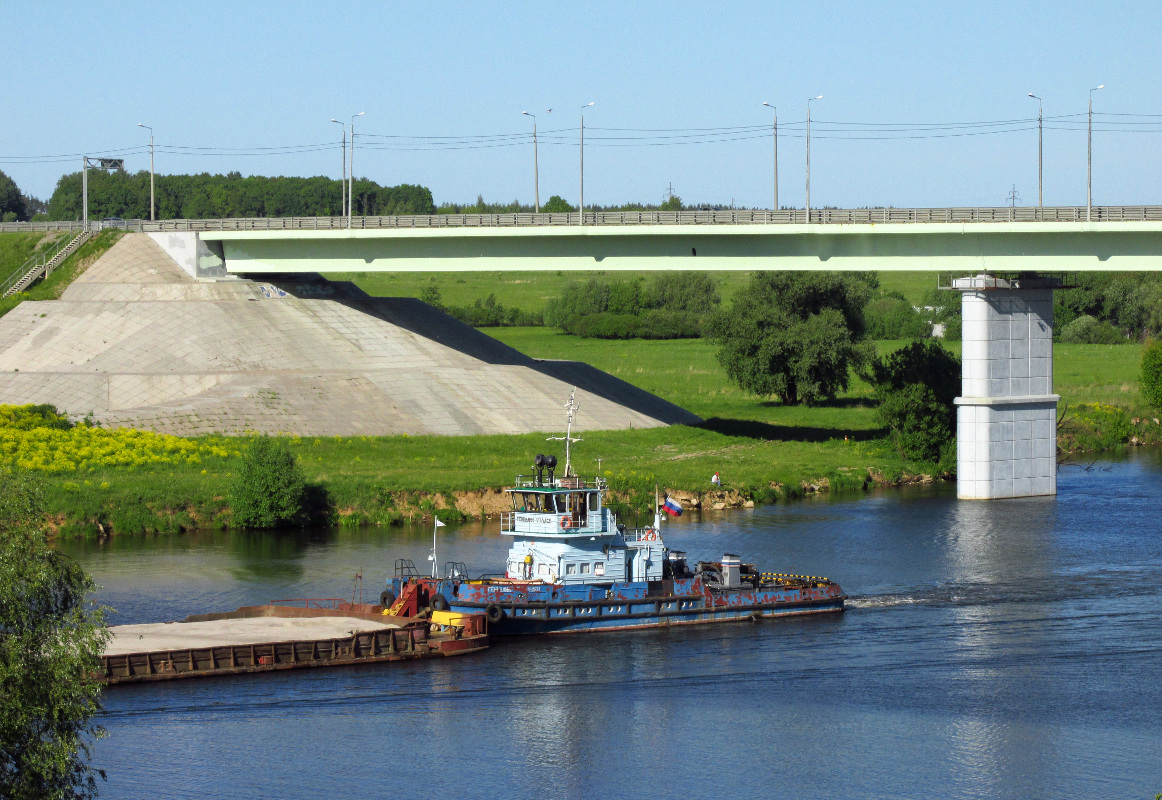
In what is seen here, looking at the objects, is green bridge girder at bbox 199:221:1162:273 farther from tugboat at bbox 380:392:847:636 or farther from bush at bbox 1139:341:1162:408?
bush at bbox 1139:341:1162:408

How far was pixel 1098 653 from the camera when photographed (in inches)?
1698

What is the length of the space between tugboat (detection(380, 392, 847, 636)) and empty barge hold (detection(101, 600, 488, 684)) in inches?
48.7

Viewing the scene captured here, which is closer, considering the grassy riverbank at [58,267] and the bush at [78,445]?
the bush at [78,445]

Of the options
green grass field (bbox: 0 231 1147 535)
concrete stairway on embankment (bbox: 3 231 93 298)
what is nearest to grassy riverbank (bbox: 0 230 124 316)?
green grass field (bbox: 0 231 1147 535)

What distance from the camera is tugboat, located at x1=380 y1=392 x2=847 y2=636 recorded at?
151 feet

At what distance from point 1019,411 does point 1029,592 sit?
24.8m

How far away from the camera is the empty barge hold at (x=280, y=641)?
1575 inches

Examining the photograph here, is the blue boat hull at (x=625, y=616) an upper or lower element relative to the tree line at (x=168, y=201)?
lower

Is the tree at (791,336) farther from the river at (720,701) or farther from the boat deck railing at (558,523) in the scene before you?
the boat deck railing at (558,523)

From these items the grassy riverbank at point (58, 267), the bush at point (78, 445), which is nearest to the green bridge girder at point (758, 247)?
the grassy riverbank at point (58, 267)

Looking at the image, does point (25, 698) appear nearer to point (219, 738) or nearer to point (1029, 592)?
point (219, 738)

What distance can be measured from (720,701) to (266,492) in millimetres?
29362

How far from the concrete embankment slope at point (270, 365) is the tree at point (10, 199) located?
98.2 m

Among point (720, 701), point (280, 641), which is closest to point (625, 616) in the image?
point (720, 701)
